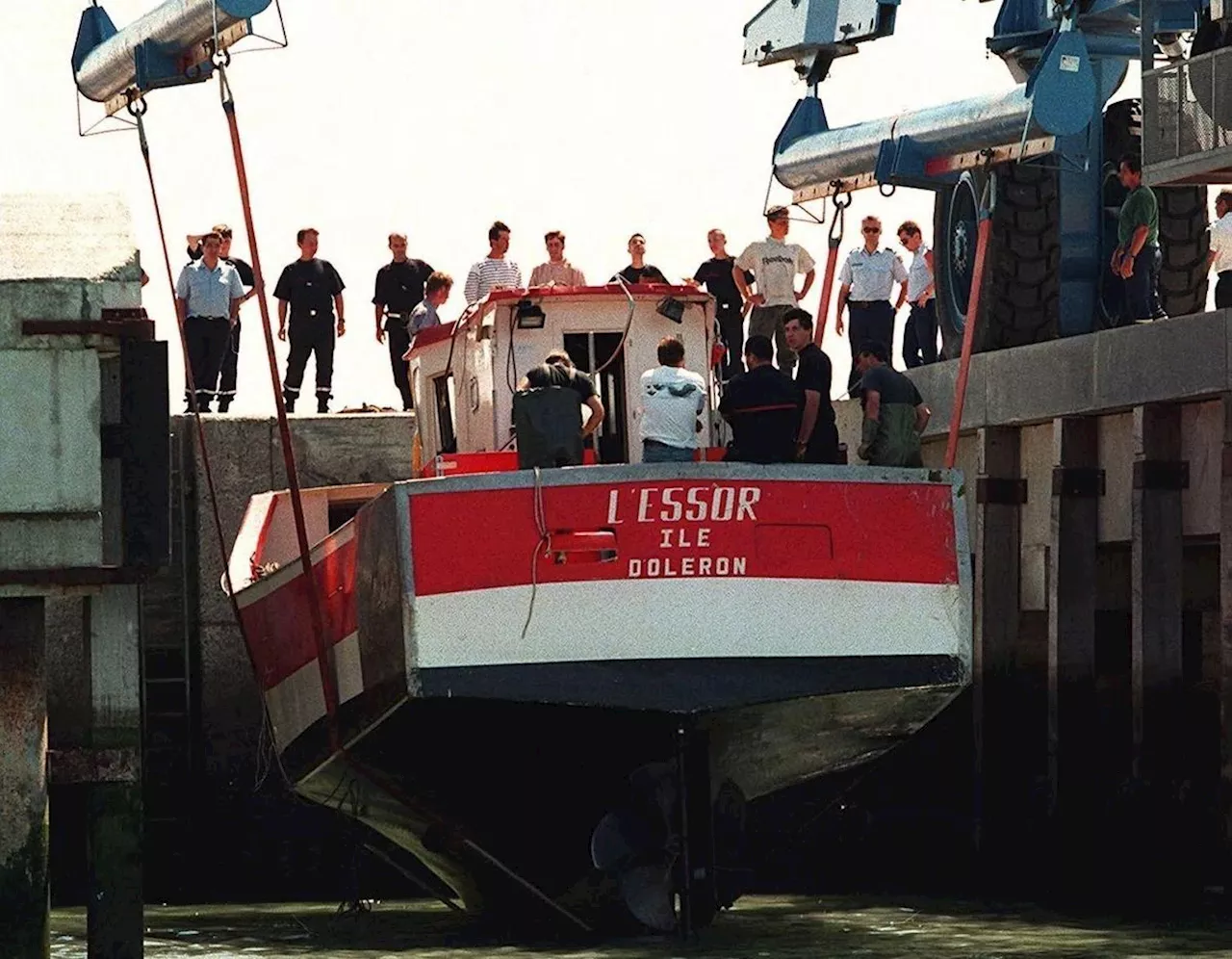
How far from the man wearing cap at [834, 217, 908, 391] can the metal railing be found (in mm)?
3788

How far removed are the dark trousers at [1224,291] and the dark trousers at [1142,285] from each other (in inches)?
28.1

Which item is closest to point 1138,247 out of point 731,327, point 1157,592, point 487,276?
point 1157,592

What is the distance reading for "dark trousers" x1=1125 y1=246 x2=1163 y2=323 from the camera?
23797mm

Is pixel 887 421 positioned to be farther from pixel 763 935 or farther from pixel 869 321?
pixel 869 321

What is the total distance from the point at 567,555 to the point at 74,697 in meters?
7.27

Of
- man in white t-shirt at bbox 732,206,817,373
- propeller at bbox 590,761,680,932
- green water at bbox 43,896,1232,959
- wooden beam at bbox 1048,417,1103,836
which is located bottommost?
green water at bbox 43,896,1232,959

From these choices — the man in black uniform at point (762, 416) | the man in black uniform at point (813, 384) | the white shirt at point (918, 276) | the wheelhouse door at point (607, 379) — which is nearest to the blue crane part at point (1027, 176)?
the white shirt at point (918, 276)

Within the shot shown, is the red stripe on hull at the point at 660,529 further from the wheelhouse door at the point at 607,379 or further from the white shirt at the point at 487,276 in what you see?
the white shirt at the point at 487,276

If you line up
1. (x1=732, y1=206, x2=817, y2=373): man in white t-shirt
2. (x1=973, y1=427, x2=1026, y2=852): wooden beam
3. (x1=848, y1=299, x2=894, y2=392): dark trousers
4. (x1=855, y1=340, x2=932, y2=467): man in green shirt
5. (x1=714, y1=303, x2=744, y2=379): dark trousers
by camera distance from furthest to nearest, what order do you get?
(x1=848, y1=299, x2=894, y2=392): dark trousers
(x1=714, y1=303, x2=744, y2=379): dark trousers
(x1=732, y1=206, x2=817, y2=373): man in white t-shirt
(x1=973, y1=427, x2=1026, y2=852): wooden beam
(x1=855, y1=340, x2=932, y2=467): man in green shirt

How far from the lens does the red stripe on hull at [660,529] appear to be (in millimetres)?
17375

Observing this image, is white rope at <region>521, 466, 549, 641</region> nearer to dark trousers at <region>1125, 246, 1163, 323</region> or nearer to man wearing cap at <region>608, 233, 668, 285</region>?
man wearing cap at <region>608, 233, 668, 285</region>

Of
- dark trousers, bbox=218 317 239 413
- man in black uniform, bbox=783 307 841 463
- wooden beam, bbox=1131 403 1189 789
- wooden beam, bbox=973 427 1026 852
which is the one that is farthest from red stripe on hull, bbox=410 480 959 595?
dark trousers, bbox=218 317 239 413

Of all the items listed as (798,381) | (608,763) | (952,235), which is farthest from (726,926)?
(952,235)

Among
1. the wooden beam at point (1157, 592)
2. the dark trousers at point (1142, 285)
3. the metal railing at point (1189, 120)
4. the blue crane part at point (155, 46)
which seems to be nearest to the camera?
the blue crane part at point (155, 46)
